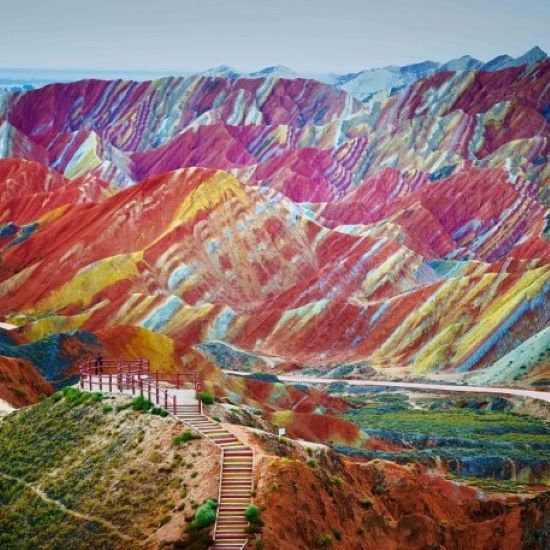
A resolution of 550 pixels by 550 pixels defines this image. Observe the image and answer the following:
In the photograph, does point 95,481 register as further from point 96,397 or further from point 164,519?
point 96,397

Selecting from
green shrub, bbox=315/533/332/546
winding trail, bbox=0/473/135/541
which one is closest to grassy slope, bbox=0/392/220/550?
winding trail, bbox=0/473/135/541

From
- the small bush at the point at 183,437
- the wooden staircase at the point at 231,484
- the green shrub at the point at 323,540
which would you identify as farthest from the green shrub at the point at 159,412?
the green shrub at the point at 323,540

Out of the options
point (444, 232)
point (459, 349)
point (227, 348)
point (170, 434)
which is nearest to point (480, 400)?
point (459, 349)

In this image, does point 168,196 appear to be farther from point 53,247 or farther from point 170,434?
point 170,434

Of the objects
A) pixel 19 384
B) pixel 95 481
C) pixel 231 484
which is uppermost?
pixel 19 384

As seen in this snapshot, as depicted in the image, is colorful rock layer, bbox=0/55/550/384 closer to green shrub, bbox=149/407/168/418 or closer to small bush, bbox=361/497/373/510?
small bush, bbox=361/497/373/510

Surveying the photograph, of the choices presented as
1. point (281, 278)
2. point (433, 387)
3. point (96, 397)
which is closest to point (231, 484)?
point (96, 397)
